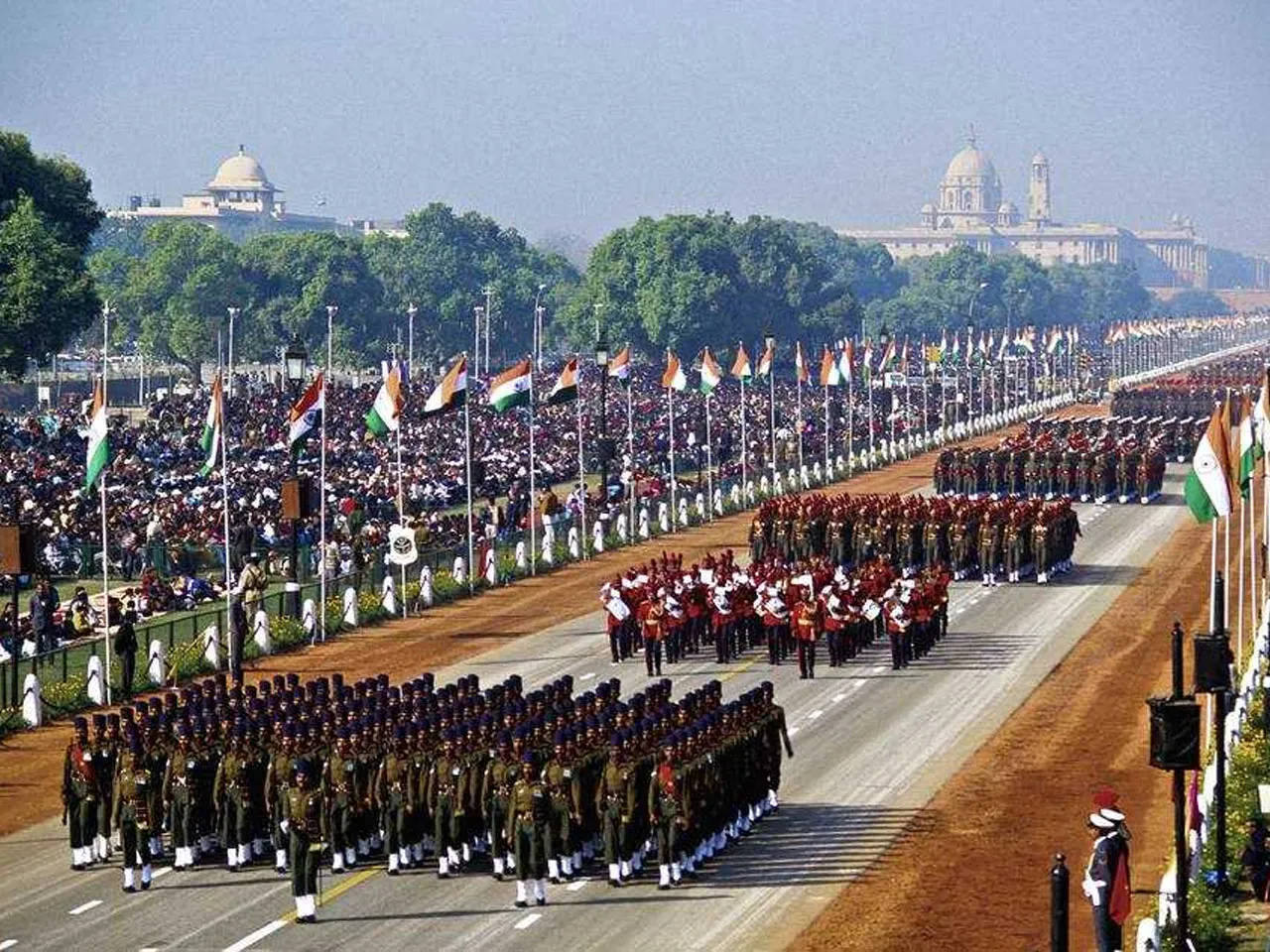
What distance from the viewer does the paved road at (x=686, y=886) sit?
2505 centimetres

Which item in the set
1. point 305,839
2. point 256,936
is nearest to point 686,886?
point 305,839

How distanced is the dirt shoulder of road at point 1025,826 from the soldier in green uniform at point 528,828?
2868mm

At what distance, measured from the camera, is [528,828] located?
26.2 meters

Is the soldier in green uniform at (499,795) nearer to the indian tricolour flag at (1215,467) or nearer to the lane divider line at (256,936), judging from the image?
the lane divider line at (256,936)

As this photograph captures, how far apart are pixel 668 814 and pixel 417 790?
8.80 ft

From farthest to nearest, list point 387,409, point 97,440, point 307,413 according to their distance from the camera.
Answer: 1. point 387,409
2. point 307,413
3. point 97,440

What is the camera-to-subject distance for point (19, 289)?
78000mm

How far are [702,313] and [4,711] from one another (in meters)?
124

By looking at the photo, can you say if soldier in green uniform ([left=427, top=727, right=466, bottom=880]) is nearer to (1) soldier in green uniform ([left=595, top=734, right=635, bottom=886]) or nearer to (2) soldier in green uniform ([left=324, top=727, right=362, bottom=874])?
(2) soldier in green uniform ([left=324, top=727, right=362, bottom=874])

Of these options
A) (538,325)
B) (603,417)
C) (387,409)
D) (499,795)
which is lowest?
(499,795)

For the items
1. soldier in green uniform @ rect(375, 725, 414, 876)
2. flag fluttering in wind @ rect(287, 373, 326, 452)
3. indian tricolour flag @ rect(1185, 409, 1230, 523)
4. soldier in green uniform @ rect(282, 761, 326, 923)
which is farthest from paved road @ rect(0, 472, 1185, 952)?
flag fluttering in wind @ rect(287, 373, 326, 452)

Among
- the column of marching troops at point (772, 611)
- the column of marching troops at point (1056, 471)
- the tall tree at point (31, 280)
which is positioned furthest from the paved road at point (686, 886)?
the tall tree at point (31, 280)

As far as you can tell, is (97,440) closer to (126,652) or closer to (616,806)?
(126,652)

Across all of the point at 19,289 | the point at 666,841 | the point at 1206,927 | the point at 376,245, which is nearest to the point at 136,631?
the point at 666,841
